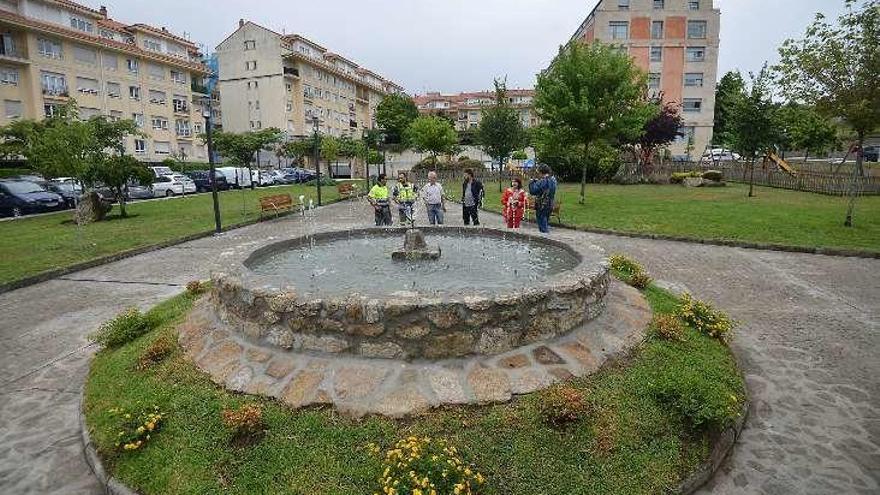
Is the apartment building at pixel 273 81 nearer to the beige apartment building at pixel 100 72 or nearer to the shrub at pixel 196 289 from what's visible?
the beige apartment building at pixel 100 72

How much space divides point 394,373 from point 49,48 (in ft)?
164

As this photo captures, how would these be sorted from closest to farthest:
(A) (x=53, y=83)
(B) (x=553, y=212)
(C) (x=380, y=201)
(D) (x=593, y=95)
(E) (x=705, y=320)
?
(E) (x=705, y=320) < (C) (x=380, y=201) < (B) (x=553, y=212) < (D) (x=593, y=95) < (A) (x=53, y=83)

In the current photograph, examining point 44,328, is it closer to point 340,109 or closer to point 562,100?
point 562,100

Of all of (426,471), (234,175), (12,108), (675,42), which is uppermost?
(675,42)

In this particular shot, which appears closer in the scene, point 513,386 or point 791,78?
point 513,386

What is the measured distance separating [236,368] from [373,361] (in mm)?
1588

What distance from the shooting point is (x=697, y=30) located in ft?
172

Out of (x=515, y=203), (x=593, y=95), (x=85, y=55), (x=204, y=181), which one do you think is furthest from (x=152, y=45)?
(x=515, y=203)

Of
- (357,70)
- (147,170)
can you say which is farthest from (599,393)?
(357,70)

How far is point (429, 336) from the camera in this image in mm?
5117

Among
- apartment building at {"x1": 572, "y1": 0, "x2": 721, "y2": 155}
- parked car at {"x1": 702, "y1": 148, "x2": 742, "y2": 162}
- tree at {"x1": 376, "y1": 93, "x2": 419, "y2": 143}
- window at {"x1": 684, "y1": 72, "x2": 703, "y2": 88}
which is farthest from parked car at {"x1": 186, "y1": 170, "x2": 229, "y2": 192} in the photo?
parked car at {"x1": 702, "y1": 148, "x2": 742, "y2": 162}

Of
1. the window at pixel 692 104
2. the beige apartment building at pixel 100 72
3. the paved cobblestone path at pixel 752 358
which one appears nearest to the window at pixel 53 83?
the beige apartment building at pixel 100 72

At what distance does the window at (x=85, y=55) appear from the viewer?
135ft

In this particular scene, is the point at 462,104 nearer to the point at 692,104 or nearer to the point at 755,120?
the point at 692,104
